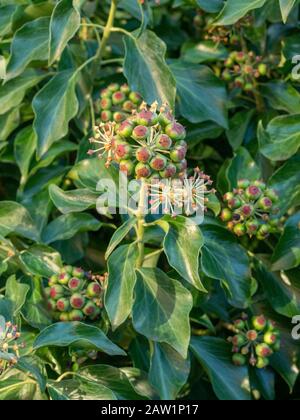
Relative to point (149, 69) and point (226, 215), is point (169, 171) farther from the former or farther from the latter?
point (149, 69)

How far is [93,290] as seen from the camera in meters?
2.58

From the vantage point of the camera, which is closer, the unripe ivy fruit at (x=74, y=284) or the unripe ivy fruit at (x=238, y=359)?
the unripe ivy fruit at (x=74, y=284)

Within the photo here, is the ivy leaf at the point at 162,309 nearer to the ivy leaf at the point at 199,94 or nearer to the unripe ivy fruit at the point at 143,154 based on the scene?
the unripe ivy fruit at the point at 143,154

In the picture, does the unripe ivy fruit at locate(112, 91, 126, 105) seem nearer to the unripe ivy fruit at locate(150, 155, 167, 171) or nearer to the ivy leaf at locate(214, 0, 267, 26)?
the ivy leaf at locate(214, 0, 267, 26)

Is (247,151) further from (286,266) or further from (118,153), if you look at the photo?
(118,153)

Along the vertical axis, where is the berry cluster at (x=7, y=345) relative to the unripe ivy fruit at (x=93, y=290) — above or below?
above

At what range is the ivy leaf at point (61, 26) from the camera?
2.64m

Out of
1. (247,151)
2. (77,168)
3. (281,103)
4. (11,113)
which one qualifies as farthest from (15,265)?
(281,103)

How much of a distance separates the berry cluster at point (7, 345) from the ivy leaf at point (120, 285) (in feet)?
0.84

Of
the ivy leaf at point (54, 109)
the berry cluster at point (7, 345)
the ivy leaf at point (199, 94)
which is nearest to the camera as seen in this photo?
the berry cluster at point (7, 345)

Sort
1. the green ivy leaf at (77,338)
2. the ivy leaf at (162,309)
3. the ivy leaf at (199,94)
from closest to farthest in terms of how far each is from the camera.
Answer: the green ivy leaf at (77,338) < the ivy leaf at (162,309) < the ivy leaf at (199,94)

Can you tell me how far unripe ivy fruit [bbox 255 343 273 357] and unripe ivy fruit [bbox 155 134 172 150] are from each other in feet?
2.61

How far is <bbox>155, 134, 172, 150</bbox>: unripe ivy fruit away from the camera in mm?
2238

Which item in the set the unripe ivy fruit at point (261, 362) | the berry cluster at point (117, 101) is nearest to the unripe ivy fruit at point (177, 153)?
the berry cluster at point (117, 101)
